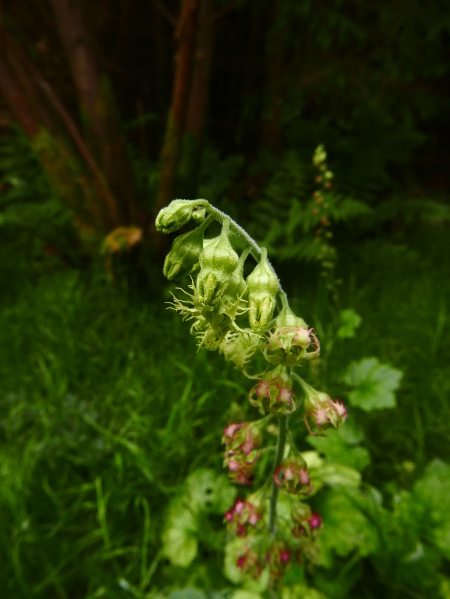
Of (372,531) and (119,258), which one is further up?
(119,258)

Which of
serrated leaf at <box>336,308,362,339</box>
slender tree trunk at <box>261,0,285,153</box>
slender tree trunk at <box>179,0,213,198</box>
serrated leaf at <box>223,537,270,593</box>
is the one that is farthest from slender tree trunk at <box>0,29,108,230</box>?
serrated leaf at <box>223,537,270,593</box>

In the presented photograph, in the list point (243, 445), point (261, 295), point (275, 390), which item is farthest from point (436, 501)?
point (261, 295)

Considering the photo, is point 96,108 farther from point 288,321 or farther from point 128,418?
point 288,321

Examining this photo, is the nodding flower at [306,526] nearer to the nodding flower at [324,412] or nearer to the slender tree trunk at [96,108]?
the nodding flower at [324,412]

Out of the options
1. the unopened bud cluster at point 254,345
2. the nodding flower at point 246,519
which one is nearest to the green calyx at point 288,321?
the unopened bud cluster at point 254,345

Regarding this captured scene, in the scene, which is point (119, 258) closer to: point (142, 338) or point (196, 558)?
point (142, 338)

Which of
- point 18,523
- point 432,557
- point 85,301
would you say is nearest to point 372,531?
point 432,557

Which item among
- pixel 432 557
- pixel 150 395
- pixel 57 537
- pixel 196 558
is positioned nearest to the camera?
pixel 432 557

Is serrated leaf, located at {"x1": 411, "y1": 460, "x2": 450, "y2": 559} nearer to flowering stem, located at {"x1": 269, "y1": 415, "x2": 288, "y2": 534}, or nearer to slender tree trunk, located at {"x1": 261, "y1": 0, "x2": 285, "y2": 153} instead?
flowering stem, located at {"x1": 269, "y1": 415, "x2": 288, "y2": 534}
